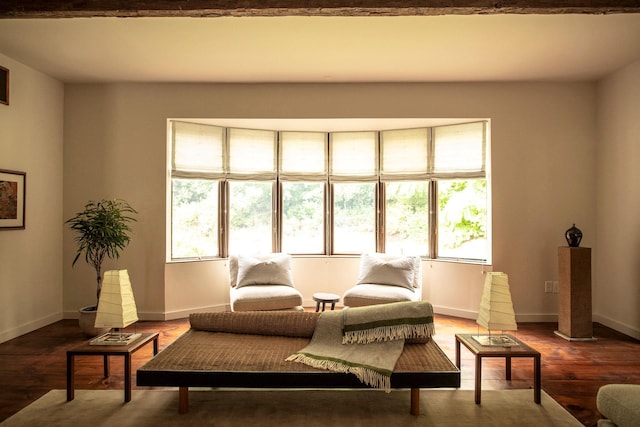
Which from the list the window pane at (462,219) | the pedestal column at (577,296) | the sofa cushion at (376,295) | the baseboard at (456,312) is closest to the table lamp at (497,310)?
the sofa cushion at (376,295)

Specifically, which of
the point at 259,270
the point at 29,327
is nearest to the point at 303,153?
the point at 259,270

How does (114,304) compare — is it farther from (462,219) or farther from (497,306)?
(462,219)

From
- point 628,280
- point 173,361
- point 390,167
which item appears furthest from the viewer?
point 390,167

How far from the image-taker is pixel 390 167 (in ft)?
20.6

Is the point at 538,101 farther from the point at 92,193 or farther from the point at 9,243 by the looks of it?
the point at 9,243

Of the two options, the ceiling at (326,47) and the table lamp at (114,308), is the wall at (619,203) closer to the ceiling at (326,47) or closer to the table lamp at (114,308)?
the ceiling at (326,47)

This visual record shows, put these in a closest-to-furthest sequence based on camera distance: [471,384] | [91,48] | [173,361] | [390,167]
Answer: [173,361] < [471,384] < [91,48] < [390,167]

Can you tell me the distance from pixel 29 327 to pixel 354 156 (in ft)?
14.6

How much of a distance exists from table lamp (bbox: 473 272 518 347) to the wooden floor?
42 cm

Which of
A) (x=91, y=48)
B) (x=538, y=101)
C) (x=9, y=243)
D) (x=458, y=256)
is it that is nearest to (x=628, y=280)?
(x=458, y=256)

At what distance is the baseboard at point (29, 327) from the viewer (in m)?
4.67

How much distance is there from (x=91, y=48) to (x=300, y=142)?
9.23ft

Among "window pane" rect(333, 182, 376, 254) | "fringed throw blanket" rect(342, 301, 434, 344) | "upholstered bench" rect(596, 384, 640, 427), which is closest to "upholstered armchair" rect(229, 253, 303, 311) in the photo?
"window pane" rect(333, 182, 376, 254)

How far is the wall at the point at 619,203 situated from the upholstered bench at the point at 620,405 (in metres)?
3.13
